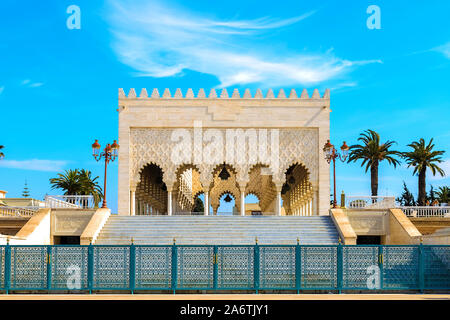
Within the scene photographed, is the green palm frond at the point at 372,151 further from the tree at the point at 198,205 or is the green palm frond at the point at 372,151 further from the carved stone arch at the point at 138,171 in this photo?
the tree at the point at 198,205

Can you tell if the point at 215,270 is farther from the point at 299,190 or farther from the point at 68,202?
the point at 299,190

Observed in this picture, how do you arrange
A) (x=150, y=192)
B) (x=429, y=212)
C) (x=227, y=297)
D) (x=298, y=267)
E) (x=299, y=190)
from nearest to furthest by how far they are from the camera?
1. (x=227, y=297)
2. (x=298, y=267)
3. (x=429, y=212)
4. (x=150, y=192)
5. (x=299, y=190)

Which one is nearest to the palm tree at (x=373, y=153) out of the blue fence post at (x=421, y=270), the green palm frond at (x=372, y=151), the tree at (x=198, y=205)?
the green palm frond at (x=372, y=151)

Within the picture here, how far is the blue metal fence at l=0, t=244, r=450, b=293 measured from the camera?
14.2 meters

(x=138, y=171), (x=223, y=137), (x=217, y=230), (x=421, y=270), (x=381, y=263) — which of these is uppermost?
(x=223, y=137)

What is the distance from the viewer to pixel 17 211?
75.5 feet

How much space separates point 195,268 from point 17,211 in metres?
11.7

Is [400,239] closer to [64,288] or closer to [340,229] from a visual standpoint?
[340,229]

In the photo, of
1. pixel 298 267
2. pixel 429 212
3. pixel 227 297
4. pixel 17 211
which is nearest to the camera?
pixel 227 297

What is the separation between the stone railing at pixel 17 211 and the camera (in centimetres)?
2295

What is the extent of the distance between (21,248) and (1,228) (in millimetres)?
8816

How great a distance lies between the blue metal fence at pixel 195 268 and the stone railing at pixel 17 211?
30.0 feet

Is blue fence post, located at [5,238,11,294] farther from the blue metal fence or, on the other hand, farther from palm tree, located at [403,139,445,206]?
palm tree, located at [403,139,445,206]

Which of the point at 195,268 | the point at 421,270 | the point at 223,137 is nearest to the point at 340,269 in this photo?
the point at 421,270
